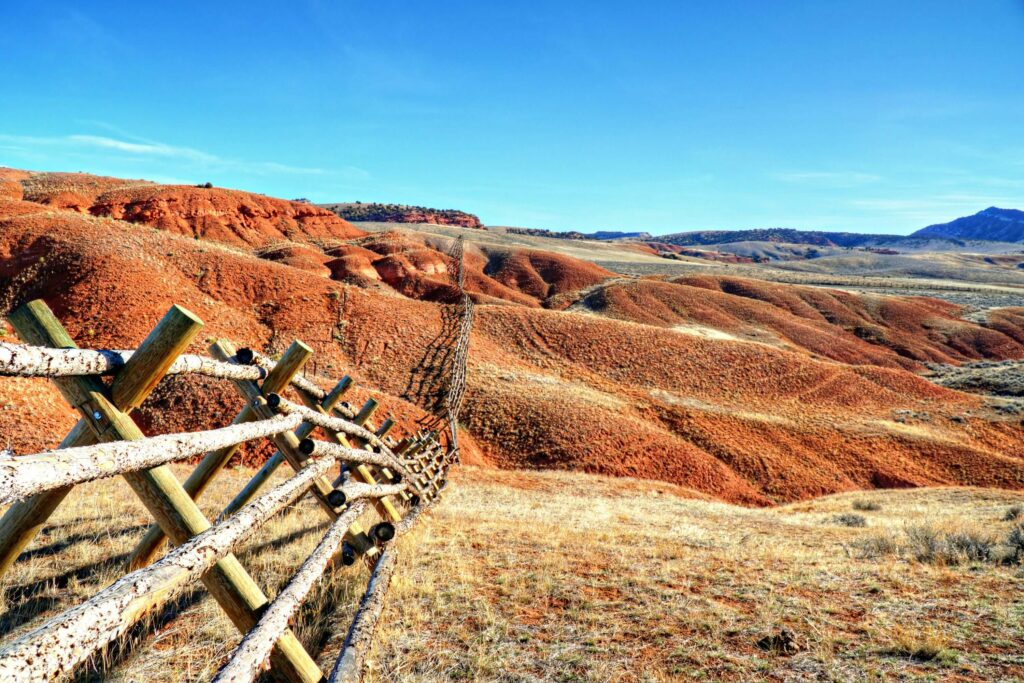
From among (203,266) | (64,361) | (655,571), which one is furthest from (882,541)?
(203,266)

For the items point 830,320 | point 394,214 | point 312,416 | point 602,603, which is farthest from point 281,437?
point 394,214

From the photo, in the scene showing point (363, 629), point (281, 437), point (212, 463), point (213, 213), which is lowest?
point (363, 629)

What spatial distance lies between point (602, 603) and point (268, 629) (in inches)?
128

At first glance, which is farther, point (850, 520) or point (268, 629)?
point (850, 520)

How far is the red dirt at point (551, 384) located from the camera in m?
18.2

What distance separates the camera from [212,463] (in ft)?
15.1

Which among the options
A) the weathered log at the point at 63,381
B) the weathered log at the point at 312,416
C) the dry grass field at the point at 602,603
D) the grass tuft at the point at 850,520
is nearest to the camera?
the weathered log at the point at 63,381

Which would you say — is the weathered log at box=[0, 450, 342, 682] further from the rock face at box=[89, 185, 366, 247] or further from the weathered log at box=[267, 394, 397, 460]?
the rock face at box=[89, 185, 366, 247]

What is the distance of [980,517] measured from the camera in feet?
38.3

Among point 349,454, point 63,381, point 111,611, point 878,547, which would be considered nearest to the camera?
point 111,611

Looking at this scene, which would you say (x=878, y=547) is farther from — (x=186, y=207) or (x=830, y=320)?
(x=186, y=207)

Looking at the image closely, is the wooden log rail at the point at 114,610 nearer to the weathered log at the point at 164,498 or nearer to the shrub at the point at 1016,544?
the weathered log at the point at 164,498

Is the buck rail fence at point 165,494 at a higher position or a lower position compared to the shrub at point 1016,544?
higher

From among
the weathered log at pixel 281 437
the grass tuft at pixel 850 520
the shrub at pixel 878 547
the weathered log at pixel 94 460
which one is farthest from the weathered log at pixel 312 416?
the grass tuft at pixel 850 520
